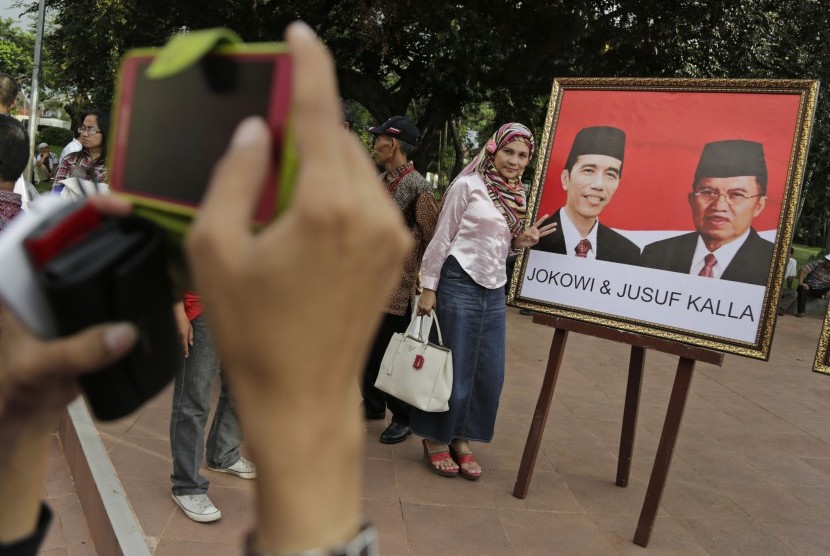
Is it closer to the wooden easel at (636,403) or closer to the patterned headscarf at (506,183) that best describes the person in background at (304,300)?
the wooden easel at (636,403)

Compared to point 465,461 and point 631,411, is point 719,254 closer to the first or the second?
point 631,411

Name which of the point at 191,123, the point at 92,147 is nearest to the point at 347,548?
the point at 191,123

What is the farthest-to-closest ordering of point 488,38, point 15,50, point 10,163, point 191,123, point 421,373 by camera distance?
point 15,50 → point 488,38 → point 421,373 → point 10,163 → point 191,123

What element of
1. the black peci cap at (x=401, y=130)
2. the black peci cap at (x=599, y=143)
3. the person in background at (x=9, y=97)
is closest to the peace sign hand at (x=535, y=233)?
the black peci cap at (x=599, y=143)

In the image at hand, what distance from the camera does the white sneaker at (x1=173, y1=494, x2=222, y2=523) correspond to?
10.8 ft

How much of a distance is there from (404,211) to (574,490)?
1931 mm

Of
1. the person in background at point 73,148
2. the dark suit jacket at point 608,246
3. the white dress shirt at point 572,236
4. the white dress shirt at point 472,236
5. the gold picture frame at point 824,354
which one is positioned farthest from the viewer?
the person in background at point 73,148

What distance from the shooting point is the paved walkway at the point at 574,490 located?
11.3 ft

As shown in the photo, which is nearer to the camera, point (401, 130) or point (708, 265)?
point (708, 265)

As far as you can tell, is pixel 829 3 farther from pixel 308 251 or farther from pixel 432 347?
pixel 308 251

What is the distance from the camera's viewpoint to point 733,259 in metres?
3.29

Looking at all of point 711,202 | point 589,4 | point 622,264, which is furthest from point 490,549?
point 589,4

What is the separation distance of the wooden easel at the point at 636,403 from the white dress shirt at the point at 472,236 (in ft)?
1.31

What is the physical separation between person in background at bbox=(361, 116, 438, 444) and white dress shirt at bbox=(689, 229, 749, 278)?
5.64 feet
